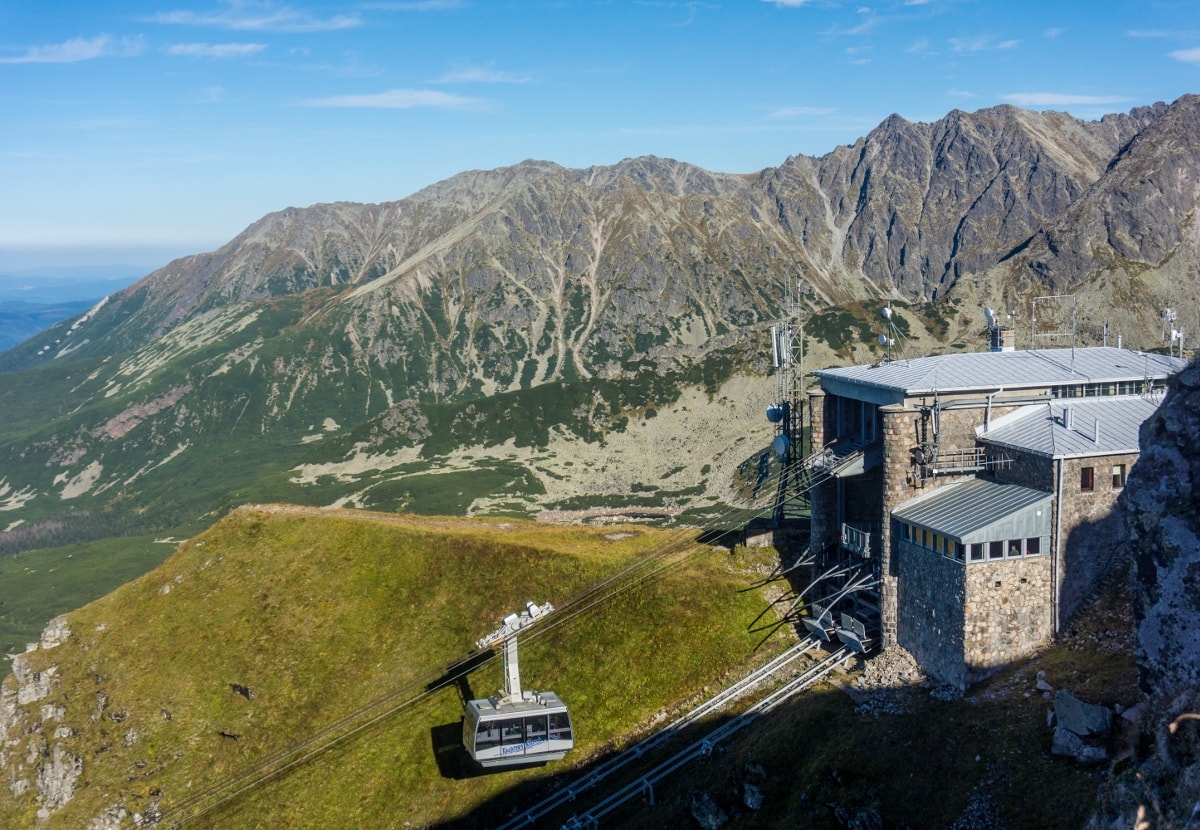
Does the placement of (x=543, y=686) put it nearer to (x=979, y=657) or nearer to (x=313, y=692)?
(x=313, y=692)

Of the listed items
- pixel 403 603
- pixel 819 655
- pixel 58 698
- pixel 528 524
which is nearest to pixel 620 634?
pixel 819 655

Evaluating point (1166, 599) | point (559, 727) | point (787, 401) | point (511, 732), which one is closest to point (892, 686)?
point (559, 727)

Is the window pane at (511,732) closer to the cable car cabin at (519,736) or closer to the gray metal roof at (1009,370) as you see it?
the cable car cabin at (519,736)

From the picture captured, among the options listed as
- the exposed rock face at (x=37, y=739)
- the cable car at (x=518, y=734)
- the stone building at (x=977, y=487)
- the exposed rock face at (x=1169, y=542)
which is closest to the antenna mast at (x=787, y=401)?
the stone building at (x=977, y=487)

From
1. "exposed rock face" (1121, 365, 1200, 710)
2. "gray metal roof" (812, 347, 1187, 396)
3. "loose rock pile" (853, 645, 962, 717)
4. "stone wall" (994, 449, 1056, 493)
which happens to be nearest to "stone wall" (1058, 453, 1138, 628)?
"stone wall" (994, 449, 1056, 493)

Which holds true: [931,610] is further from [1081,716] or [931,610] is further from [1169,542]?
[1169,542]
